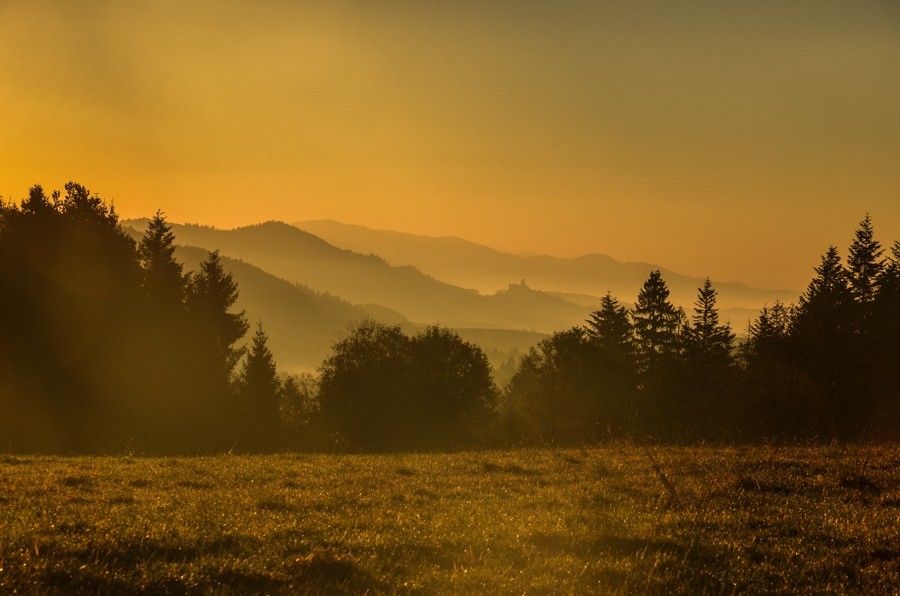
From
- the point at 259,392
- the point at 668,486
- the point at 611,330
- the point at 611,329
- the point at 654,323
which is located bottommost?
the point at 259,392

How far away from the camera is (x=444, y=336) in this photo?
81.6m

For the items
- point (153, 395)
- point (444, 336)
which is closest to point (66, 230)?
point (153, 395)

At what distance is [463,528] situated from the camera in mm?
10164

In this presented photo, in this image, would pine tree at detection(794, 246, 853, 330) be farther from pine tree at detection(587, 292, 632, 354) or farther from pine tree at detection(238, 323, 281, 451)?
pine tree at detection(238, 323, 281, 451)

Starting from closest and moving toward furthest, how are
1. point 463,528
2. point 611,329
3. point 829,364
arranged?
point 463,528 < point 829,364 < point 611,329

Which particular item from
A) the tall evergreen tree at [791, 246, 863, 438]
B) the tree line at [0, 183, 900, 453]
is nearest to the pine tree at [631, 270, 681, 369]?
the tree line at [0, 183, 900, 453]

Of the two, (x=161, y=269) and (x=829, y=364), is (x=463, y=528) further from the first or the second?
(x=161, y=269)

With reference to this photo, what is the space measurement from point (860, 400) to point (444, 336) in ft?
164

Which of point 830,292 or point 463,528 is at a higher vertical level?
point 830,292

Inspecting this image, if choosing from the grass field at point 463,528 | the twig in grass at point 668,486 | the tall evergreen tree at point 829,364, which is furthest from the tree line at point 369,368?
the grass field at point 463,528

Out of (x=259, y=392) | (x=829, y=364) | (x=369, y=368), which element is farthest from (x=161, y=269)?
(x=829, y=364)

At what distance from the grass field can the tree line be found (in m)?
10.5

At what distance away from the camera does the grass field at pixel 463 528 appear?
748 centimetres

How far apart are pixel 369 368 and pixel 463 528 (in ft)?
204
